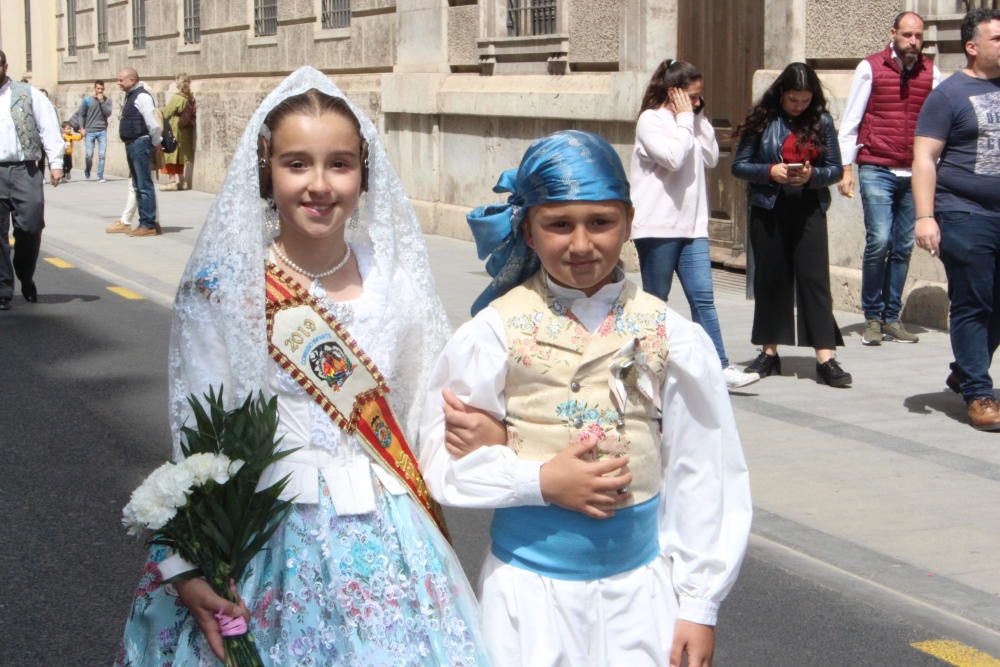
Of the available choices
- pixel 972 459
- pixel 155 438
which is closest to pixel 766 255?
pixel 972 459

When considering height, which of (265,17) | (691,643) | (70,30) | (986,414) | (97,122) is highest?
(70,30)

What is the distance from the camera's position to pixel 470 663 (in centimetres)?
272

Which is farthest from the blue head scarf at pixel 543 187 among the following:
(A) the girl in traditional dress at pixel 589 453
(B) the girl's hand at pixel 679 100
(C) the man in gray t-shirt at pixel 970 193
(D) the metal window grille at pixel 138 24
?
(D) the metal window grille at pixel 138 24

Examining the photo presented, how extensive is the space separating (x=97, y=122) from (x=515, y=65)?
14.1 m

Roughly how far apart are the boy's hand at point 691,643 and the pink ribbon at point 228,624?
763mm

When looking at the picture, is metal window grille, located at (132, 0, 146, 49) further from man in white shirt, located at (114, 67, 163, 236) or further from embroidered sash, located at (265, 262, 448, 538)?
embroidered sash, located at (265, 262, 448, 538)

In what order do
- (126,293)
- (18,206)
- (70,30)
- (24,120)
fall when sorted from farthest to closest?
(70,30), (126,293), (18,206), (24,120)

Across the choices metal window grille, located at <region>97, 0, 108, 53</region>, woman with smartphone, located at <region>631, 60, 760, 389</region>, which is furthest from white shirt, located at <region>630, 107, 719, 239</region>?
metal window grille, located at <region>97, 0, 108, 53</region>

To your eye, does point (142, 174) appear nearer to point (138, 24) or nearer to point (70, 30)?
point (138, 24)

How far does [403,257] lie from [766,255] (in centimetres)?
566

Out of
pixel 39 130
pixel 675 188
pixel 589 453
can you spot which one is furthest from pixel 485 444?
pixel 39 130

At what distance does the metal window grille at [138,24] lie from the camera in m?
28.3

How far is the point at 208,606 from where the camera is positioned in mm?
2553

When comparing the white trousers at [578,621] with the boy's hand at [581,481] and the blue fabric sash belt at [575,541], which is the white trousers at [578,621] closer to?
the blue fabric sash belt at [575,541]
